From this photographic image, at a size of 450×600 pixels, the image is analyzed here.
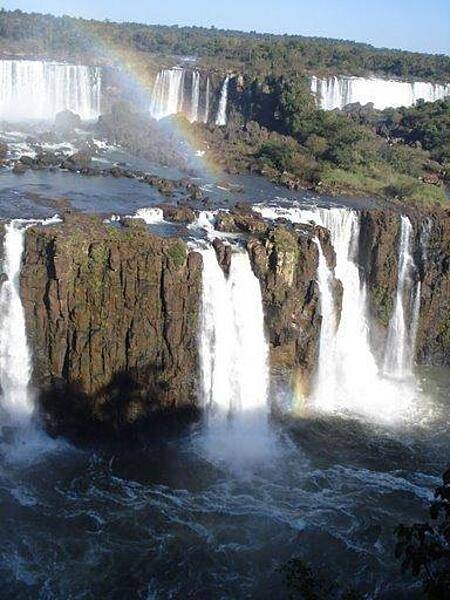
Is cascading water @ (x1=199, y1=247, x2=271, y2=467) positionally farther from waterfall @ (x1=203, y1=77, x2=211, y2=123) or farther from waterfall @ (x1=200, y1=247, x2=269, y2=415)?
waterfall @ (x1=203, y1=77, x2=211, y2=123)

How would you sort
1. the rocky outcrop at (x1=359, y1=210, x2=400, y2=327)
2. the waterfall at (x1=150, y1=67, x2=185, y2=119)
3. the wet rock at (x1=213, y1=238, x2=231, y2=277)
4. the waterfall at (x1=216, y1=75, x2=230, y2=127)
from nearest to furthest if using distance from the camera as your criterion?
1. the wet rock at (x1=213, y1=238, x2=231, y2=277)
2. the rocky outcrop at (x1=359, y1=210, x2=400, y2=327)
3. the waterfall at (x1=216, y1=75, x2=230, y2=127)
4. the waterfall at (x1=150, y1=67, x2=185, y2=119)

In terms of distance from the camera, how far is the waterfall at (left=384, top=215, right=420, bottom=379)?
2359 cm

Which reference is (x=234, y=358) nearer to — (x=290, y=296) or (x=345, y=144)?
(x=290, y=296)

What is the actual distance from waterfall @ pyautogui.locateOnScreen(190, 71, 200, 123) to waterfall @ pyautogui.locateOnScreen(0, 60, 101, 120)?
5.89 metres

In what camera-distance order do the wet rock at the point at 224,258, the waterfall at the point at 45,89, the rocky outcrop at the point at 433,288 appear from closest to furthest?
the wet rock at the point at 224,258, the rocky outcrop at the point at 433,288, the waterfall at the point at 45,89

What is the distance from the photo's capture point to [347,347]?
22938mm

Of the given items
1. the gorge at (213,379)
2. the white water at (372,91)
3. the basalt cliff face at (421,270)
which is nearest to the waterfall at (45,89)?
the gorge at (213,379)

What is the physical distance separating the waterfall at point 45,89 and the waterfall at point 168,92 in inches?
148

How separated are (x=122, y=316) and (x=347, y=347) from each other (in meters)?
8.26

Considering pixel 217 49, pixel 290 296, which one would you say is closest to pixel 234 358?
pixel 290 296

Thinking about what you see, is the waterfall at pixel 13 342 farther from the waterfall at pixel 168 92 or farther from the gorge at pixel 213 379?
the waterfall at pixel 168 92

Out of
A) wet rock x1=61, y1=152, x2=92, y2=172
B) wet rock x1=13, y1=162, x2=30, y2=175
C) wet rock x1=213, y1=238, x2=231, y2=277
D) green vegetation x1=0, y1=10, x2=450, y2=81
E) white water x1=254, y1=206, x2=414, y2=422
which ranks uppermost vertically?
green vegetation x1=0, y1=10, x2=450, y2=81

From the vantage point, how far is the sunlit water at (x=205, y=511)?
1421 cm

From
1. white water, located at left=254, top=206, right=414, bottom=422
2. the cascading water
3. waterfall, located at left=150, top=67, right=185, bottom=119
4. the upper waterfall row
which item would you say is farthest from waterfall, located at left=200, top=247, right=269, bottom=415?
waterfall, located at left=150, top=67, right=185, bottom=119
